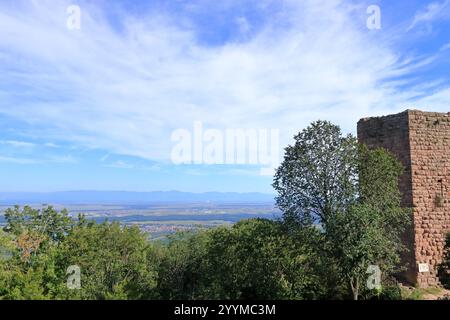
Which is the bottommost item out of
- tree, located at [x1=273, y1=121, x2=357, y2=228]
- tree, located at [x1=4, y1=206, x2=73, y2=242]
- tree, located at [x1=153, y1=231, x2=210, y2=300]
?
tree, located at [x1=153, y1=231, x2=210, y2=300]

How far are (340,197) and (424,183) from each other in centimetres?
643

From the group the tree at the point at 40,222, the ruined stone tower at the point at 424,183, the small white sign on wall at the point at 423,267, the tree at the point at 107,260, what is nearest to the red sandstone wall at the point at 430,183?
the ruined stone tower at the point at 424,183

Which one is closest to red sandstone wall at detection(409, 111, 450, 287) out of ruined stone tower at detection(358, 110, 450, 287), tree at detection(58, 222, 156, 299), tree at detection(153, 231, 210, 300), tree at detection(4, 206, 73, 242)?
ruined stone tower at detection(358, 110, 450, 287)

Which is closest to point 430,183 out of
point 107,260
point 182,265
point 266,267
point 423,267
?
point 423,267

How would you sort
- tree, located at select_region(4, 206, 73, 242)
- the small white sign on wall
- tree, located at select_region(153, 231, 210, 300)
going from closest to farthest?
the small white sign on wall → tree, located at select_region(153, 231, 210, 300) → tree, located at select_region(4, 206, 73, 242)

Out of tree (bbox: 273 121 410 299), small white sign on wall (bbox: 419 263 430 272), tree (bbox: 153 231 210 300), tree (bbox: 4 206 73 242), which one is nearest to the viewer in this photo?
tree (bbox: 273 121 410 299)

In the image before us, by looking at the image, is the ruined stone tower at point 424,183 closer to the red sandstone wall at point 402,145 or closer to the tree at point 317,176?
the red sandstone wall at point 402,145

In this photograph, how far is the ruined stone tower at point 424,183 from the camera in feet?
52.0

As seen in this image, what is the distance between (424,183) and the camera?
16141mm

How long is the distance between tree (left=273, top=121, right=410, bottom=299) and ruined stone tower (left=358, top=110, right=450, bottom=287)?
3.99 meters

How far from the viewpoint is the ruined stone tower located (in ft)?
52.0

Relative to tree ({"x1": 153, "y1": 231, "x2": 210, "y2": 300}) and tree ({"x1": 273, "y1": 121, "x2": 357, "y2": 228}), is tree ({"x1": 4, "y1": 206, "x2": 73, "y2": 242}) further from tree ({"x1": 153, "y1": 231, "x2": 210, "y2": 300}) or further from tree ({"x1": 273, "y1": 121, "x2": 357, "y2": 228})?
tree ({"x1": 273, "y1": 121, "x2": 357, "y2": 228})

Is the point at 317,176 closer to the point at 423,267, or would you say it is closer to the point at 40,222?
the point at 423,267
